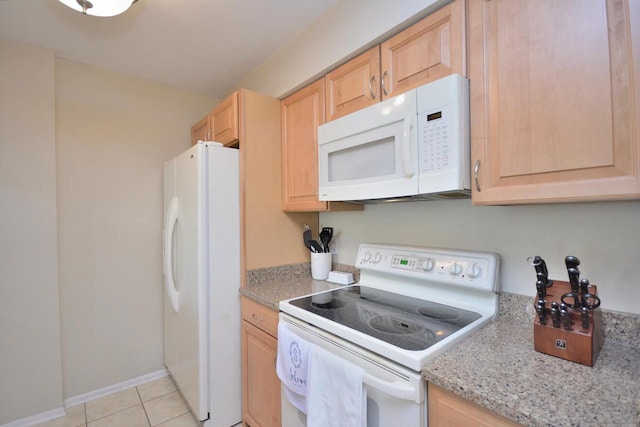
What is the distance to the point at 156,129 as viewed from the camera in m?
2.48

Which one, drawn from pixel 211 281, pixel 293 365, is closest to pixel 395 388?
pixel 293 365

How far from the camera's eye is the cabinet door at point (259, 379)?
1524 millimetres

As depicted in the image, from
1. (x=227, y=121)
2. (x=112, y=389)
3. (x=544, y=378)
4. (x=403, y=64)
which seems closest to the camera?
(x=544, y=378)

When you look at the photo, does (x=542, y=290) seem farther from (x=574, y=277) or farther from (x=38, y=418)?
(x=38, y=418)

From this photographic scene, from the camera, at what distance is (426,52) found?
1198mm

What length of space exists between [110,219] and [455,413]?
99.4 inches

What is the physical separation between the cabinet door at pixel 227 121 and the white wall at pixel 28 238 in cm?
107

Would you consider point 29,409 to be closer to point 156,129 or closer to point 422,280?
point 156,129

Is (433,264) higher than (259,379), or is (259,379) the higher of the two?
(433,264)

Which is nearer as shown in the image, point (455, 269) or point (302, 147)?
point (455, 269)

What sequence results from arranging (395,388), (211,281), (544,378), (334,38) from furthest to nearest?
(211,281) < (334,38) < (395,388) < (544,378)

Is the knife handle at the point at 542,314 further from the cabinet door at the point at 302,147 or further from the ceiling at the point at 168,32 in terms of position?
the ceiling at the point at 168,32

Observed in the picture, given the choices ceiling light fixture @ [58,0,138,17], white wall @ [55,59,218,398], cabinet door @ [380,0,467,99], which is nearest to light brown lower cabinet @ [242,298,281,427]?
white wall @ [55,59,218,398]

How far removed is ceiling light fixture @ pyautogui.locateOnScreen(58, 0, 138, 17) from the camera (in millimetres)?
1339
